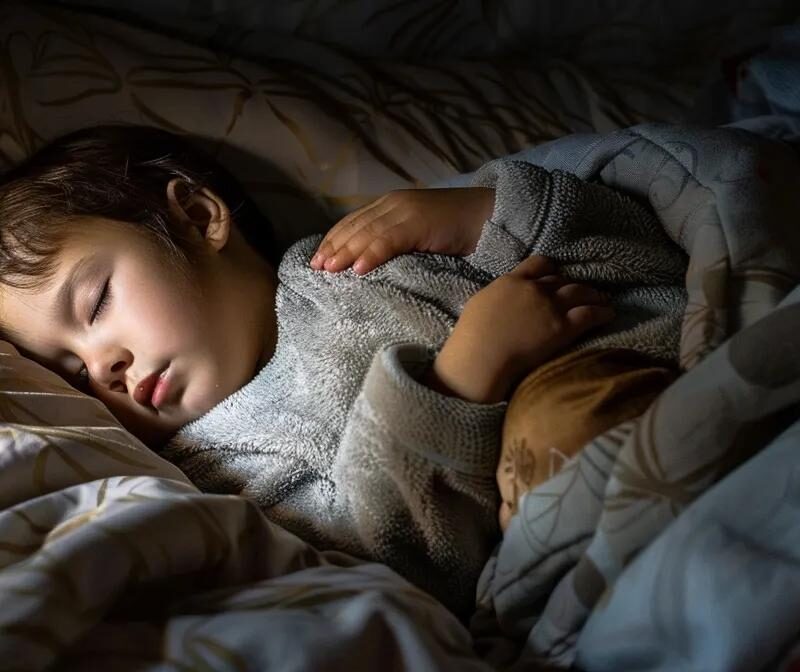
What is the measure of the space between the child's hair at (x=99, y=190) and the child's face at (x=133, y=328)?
0.02 m

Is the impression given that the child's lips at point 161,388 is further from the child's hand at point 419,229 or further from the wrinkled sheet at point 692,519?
the wrinkled sheet at point 692,519

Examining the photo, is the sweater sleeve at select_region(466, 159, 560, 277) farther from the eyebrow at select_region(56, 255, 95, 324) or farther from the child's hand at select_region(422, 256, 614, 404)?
the eyebrow at select_region(56, 255, 95, 324)

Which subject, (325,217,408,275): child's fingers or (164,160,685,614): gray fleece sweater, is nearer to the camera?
(164,160,685,614): gray fleece sweater

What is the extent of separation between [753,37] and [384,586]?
1.08 m

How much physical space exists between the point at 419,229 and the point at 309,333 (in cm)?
15

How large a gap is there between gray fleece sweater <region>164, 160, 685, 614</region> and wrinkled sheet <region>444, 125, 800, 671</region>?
65 millimetres

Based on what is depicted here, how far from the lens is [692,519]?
549mm

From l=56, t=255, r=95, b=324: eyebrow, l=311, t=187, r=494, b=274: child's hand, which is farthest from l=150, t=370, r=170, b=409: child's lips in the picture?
l=311, t=187, r=494, b=274: child's hand

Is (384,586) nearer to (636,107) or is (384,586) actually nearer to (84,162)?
(84,162)

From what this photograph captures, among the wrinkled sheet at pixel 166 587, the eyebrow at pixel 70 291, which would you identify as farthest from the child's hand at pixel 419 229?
the wrinkled sheet at pixel 166 587

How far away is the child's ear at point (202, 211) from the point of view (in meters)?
1.02

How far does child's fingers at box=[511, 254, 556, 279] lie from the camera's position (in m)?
0.85

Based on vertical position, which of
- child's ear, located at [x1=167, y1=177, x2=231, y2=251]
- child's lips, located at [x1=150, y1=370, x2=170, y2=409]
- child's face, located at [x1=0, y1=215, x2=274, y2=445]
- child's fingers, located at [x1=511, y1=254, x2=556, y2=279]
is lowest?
child's lips, located at [x1=150, y1=370, x2=170, y2=409]

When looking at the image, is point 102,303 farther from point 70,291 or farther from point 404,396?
point 404,396
